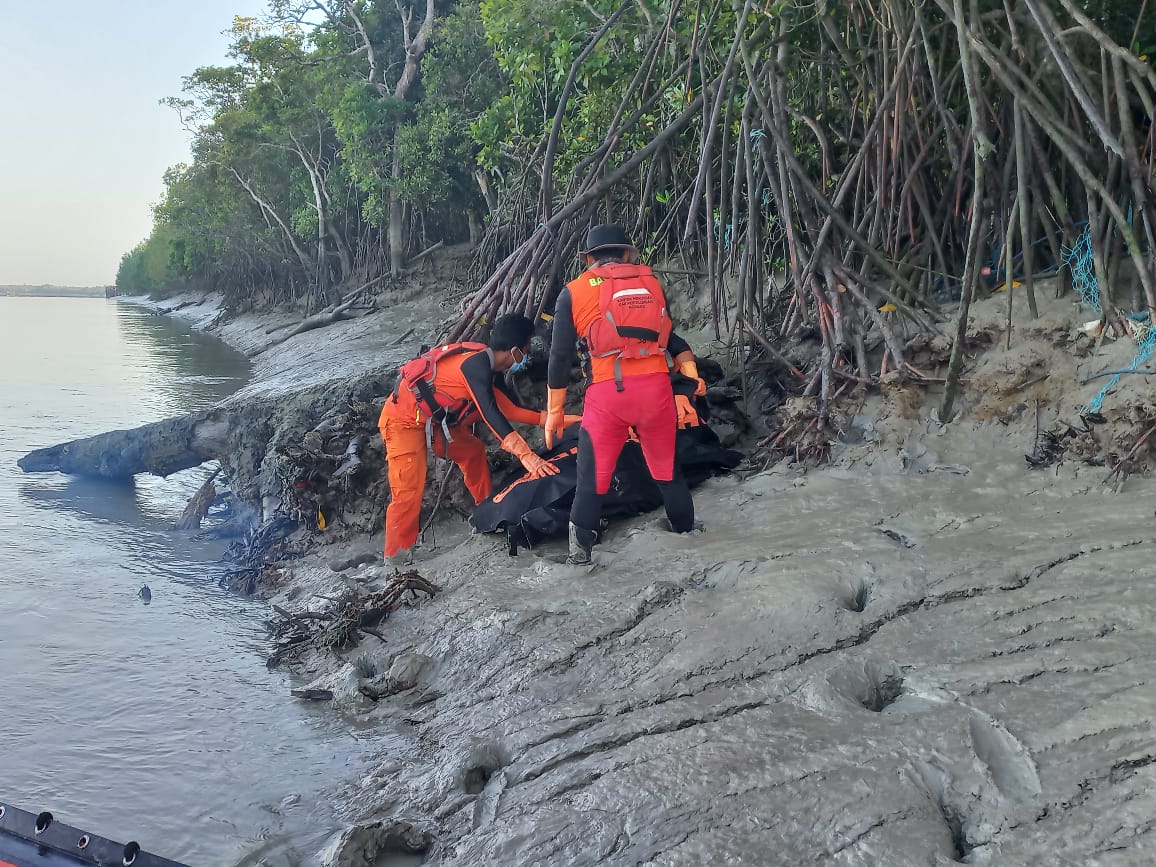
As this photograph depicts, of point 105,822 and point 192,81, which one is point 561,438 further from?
point 192,81

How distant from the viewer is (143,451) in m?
8.09

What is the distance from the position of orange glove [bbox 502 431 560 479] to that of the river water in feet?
5.04

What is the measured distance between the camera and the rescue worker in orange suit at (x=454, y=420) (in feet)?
15.4

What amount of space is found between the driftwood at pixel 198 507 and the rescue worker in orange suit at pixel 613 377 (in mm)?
4732

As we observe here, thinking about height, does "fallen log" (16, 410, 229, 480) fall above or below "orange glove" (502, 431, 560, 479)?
below

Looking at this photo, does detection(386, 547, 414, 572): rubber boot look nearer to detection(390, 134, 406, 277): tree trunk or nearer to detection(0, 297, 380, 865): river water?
detection(0, 297, 380, 865): river water

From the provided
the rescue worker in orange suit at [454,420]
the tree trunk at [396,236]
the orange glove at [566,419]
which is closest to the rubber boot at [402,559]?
the rescue worker in orange suit at [454,420]

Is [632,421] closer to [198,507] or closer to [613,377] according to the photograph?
[613,377]

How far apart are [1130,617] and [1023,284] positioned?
8.38 ft

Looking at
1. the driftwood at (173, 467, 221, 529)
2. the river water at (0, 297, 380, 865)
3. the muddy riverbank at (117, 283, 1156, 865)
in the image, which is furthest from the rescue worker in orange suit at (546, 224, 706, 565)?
the driftwood at (173, 467, 221, 529)

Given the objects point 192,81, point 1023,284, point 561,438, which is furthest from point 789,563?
point 192,81

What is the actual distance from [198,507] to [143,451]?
3.38 ft

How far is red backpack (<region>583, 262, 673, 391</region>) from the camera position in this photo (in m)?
3.81

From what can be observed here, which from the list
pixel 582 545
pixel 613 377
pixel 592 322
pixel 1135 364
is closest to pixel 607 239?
pixel 592 322
